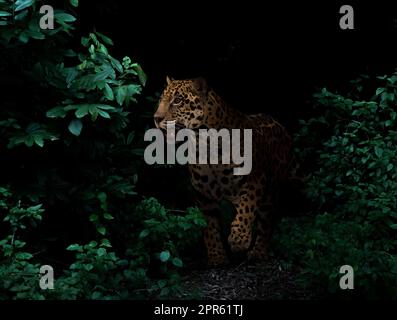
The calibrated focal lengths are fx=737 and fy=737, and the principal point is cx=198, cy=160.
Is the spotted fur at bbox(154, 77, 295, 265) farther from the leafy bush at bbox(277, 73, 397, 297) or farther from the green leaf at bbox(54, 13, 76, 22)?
the green leaf at bbox(54, 13, 76, 22)

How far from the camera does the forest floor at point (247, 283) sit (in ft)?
18.5

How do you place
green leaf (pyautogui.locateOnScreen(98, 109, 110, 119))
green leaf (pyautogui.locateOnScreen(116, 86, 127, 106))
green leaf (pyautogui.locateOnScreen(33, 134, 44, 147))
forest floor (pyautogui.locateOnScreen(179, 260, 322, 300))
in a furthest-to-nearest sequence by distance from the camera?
forest floor (pyautogui.locateOnScreen(179, 260, 322, 300)), green leaf (pyautogui.locateOnScreen(116, 86, 127, 106)), green leaf (pyautogui.locateOnScreen(98, 109, 110, 119)), green leaf (pyautogui.locateOnScreen(33, 134, 44, 147))

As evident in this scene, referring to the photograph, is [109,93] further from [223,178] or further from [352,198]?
[352,198]

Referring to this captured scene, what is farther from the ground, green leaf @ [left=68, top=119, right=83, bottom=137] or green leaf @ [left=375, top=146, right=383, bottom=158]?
green leaf @ [left=68, top=119, right=83, bottom=137]

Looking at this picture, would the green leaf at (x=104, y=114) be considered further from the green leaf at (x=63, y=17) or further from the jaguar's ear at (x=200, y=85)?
the jaguar's ear at (x=200, y=85)

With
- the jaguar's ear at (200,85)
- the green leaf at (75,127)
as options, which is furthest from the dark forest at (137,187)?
the jaguar's ear at (200,85)

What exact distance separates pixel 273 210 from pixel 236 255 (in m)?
0.54

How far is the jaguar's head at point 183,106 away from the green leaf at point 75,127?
102 cm

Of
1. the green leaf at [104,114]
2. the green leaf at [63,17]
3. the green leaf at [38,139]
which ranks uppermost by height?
the green leaf at [63,17]

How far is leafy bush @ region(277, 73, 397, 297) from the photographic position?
196 inches

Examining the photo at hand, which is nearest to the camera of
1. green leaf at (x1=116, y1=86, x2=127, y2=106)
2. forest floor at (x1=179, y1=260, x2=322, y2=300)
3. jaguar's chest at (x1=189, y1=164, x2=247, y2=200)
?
green leaf at (x1=116, y1=86, x2=127, y2=106)

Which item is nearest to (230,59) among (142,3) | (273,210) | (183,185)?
(142,3)

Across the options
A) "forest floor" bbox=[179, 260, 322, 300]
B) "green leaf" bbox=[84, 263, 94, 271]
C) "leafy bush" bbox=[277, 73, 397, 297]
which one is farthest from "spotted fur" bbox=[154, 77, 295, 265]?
"green leaf" bbox=[84, 263, 94, 271]

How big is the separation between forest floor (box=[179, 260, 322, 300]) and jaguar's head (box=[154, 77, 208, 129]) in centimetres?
127
